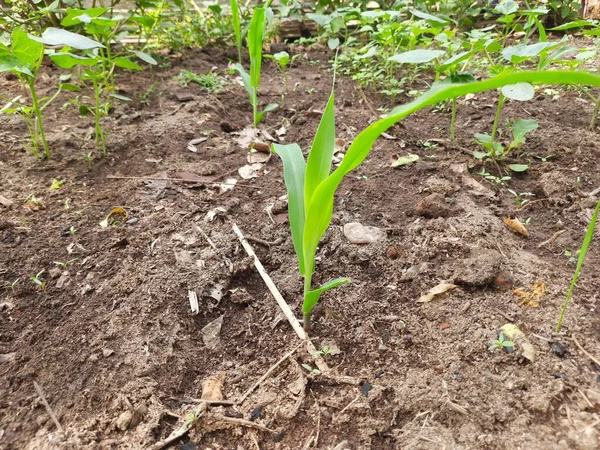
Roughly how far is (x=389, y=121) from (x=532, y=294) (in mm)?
684

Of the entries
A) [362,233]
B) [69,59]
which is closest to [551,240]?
[362,233]

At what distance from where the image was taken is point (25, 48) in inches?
50.2

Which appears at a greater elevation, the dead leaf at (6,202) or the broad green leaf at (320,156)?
the broad green leaf at (320,156)

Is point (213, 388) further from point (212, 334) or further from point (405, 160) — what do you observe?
point (405, 160)

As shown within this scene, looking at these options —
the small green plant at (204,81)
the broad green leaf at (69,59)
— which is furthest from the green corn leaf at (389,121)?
the small green plant at (204,81)

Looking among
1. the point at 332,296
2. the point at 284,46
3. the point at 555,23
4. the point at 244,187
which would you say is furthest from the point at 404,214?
the point at 555,23

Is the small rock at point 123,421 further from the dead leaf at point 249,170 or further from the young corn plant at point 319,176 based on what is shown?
the dead leaf at point 249,170

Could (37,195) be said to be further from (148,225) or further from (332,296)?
(332,296)

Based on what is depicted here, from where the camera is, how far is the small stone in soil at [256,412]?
33.6 inches

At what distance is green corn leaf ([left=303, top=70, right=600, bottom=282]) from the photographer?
50 centimetres

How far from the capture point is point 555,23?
2.95m

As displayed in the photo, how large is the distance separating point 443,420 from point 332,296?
0.39 m

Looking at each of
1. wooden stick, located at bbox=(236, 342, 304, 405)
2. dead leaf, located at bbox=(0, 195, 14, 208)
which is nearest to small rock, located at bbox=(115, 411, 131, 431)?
wooden stick, located at bbox=(236, 342, 304, 405)

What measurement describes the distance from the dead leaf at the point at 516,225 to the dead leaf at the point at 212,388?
36.5 inches
